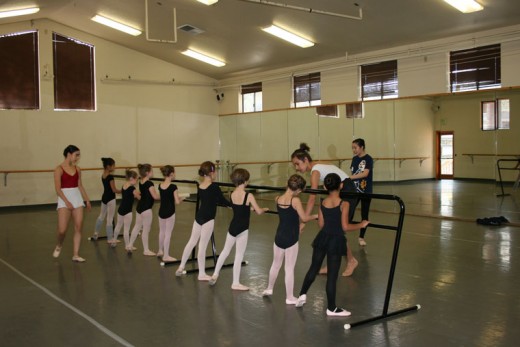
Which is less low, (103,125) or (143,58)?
(143,58)

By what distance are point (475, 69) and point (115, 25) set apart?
8.98m

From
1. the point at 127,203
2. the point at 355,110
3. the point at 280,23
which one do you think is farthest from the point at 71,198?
the point at 355,110

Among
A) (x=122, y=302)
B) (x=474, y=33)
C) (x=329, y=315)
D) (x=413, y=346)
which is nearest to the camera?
(x=413, y=346)

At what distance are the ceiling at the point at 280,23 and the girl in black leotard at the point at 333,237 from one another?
619 centimetres

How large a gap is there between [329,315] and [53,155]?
A: 11.4 m

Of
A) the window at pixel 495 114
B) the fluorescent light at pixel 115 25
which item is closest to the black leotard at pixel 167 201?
the window at pixel 495 114

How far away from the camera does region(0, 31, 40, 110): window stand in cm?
1254

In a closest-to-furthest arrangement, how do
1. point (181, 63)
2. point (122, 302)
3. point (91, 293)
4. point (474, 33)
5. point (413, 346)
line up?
1. point (413, 346)
2. point (122, 302)
3. point (91, 293)
4. point (474, 33)
5. point (181, 63)

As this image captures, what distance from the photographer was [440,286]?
16.0 ft

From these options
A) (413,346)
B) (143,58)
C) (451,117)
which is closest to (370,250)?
(413,346)

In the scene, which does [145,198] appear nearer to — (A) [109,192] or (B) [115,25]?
(A) [109,192]

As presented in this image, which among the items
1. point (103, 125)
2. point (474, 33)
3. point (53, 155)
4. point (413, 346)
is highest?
point (474, 33)

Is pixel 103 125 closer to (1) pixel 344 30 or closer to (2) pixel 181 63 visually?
(2) pixel 181 63

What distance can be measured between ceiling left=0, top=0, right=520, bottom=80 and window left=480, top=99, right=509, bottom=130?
155 centimetres
